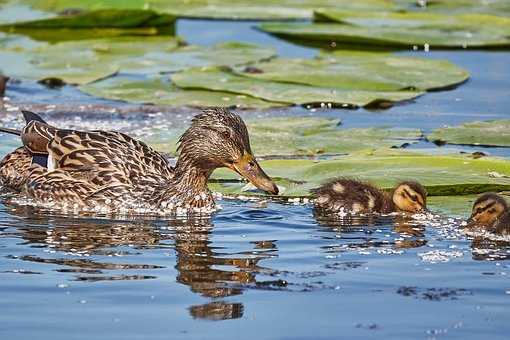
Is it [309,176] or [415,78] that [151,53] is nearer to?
[415,78]

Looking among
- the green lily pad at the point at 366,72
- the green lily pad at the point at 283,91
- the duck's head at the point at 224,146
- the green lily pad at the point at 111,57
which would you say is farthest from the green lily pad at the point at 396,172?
the green lily pad at the point at 111,57

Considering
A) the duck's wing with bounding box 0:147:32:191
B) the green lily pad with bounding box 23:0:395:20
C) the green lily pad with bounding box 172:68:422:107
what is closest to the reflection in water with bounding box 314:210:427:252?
the duck's wing with bounding box 0:147:32:191

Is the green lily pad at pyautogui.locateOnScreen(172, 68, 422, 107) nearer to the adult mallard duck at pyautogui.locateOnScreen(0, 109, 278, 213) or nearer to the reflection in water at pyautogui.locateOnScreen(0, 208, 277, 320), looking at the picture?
the adult mallard duck at pyautogui.locateOnScreen(0, 109, 278, 213)

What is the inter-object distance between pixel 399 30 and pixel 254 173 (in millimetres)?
7701

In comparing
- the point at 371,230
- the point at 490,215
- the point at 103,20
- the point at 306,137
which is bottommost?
the point at 371,230

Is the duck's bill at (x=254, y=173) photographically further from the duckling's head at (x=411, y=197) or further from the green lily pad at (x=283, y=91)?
the green lily pad at (x=283, y=91)

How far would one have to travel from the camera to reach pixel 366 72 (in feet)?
49.1

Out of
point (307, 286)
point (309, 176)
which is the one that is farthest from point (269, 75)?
point (307, 286)

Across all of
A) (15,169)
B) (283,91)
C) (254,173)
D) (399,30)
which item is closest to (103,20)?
(399,30)

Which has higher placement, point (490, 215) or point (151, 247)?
point (490, 215)

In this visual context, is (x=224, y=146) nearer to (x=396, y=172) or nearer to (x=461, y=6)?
(x=396, y=172)

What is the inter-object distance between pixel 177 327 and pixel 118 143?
3568 millimetres

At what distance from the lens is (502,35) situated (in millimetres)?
17391

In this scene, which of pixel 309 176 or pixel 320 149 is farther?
pixel 320 149
